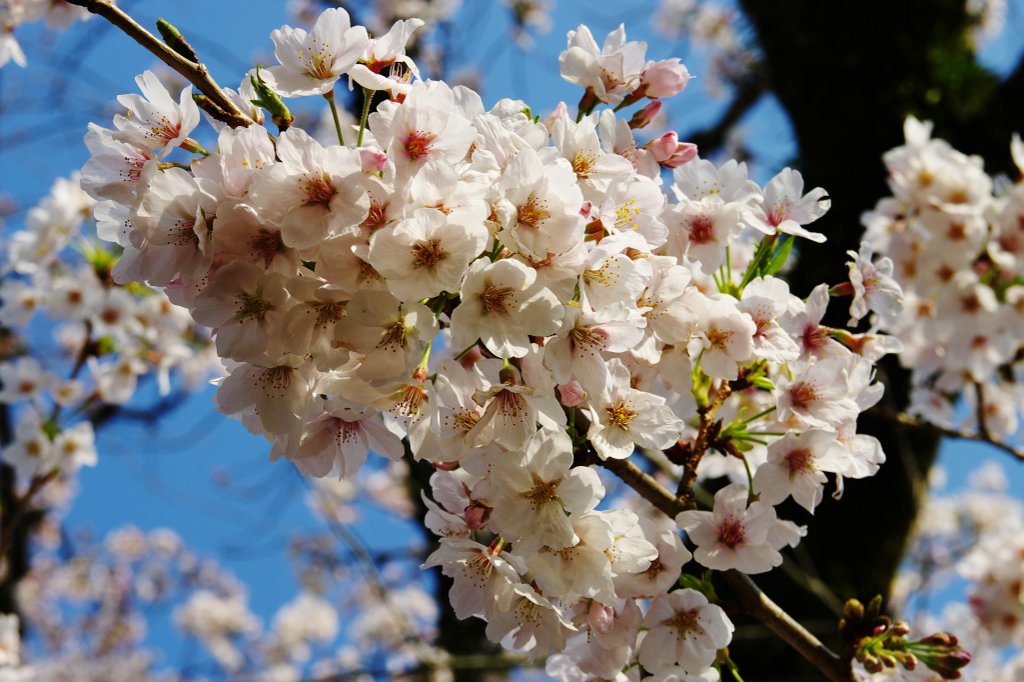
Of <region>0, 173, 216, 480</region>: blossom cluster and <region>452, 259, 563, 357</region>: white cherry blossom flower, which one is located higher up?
<region>0, 173, 216, 480</region>: blossom cluster

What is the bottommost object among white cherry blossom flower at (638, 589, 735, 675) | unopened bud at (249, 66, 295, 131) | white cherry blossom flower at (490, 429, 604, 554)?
white cherry blossom flower at (638, 589, 735, 675)

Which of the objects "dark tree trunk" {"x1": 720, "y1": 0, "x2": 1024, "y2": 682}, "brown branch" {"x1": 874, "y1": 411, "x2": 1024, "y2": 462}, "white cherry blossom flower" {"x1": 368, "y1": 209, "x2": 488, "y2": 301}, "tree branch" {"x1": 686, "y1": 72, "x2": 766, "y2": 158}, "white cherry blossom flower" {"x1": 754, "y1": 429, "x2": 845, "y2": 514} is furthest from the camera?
"tree branch" {"x1": 686, "y1": 72, "x2": 766, "y2": 158}

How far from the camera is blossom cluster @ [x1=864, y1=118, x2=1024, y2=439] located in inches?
83.0

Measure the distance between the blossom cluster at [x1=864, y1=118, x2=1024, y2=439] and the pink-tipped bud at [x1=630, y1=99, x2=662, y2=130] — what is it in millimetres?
1175

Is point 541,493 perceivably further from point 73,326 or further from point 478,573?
point 73,326

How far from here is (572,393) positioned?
2.89 ft

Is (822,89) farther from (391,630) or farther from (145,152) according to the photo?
(391,630)

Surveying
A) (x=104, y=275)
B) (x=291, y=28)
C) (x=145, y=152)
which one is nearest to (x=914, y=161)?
(x=291, y=28)

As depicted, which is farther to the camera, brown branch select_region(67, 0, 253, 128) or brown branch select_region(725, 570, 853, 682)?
brown branch select_region(725, 570, 853, 682)

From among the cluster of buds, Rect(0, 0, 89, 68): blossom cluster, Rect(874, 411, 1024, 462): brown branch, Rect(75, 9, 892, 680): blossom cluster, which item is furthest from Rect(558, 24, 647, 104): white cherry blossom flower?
Rect(874, 411, 1024, 462): brown branch

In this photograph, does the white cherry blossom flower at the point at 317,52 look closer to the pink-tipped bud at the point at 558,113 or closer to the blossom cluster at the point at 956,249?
the pink-tipped bud at the point at 558,113

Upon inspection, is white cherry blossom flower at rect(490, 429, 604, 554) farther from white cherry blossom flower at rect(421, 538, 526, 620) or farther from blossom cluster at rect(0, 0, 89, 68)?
blossom cluster at rect(0, 0, 89, 68)

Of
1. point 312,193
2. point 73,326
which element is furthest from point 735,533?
point 73,326

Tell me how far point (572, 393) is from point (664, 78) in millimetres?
481
